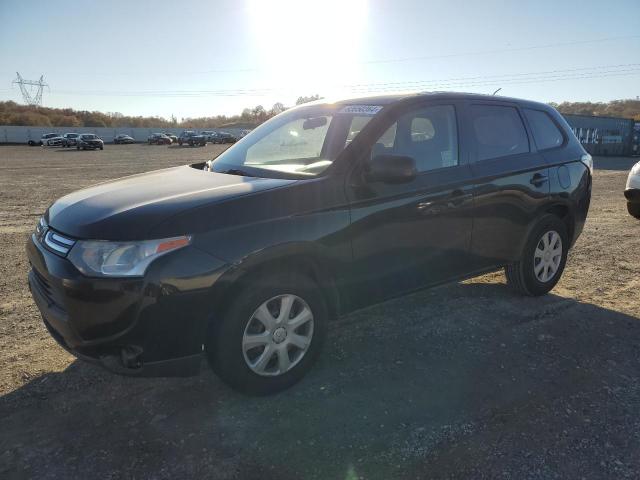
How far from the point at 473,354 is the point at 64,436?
2.73m

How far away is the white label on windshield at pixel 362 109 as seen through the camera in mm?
3588

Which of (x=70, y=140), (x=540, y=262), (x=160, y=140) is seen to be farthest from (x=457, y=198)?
(x=160, y=140)

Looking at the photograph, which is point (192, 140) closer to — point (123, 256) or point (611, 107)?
point (123, 256)

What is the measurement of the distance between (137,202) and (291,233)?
0.93 m

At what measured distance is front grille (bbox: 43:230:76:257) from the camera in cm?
270

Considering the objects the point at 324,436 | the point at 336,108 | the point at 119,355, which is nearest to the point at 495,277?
the point at 336,108

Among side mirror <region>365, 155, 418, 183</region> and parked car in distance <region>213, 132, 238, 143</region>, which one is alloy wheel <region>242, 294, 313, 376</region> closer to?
side mirror <region>365, 155, 418, 183</region>

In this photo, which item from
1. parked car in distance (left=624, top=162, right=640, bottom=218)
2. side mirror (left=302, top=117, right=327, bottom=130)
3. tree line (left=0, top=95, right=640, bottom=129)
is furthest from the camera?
tree line (left=0, top=95, right=640, bottom=129)

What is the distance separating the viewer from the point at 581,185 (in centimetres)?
486

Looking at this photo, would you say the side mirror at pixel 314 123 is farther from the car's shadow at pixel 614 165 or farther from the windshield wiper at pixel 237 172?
the car's shadow at pixel 614 165

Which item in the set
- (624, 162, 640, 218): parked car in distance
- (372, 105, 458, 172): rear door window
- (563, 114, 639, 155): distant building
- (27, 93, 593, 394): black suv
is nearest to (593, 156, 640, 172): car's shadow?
(563, 114, 639, 155): distant building

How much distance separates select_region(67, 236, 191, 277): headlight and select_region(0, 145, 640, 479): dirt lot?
927 millimetres

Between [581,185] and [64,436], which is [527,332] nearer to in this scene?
[581,185]

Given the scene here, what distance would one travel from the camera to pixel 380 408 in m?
2.93
